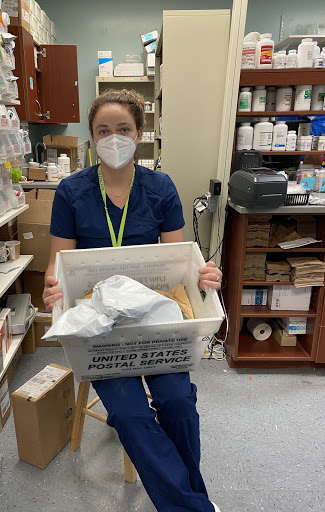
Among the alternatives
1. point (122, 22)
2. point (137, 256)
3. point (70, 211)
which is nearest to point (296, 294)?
point (137, 256)

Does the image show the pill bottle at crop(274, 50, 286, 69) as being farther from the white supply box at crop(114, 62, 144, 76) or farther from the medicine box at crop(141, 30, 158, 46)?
the white supply box at crop(114, 62, 144, 76)

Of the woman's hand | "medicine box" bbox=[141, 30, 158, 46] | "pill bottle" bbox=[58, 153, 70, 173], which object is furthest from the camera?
"medicine box" bbox=[141, 30, 158, 46]

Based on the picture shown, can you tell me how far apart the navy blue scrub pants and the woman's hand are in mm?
298

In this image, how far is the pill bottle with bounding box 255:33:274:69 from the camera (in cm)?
205

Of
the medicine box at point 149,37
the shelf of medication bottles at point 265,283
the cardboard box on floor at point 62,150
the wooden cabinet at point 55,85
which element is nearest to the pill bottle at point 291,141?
the shelf of medication bottles at point 265,283

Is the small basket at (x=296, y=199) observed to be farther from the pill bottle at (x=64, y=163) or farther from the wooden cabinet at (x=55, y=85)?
the wooden cabinet at (x=55, y=85)

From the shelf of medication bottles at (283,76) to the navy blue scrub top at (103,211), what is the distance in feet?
3.32

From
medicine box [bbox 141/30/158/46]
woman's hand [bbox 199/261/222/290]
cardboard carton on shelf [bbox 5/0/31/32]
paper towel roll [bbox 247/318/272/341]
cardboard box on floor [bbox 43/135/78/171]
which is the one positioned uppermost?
medicine box [bbox 141/30/158/46]

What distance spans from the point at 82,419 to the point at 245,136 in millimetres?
1749

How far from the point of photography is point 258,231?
6.81 feet

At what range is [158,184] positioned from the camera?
1.49 meters

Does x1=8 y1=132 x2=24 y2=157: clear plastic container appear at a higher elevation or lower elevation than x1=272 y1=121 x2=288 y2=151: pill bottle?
lower

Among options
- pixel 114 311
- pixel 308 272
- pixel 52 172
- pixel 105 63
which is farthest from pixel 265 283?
pixel 105 63

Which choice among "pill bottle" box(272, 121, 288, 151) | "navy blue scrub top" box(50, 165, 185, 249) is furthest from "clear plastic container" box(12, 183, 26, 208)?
"pill bottle" box(272, 121, 288, 151)
